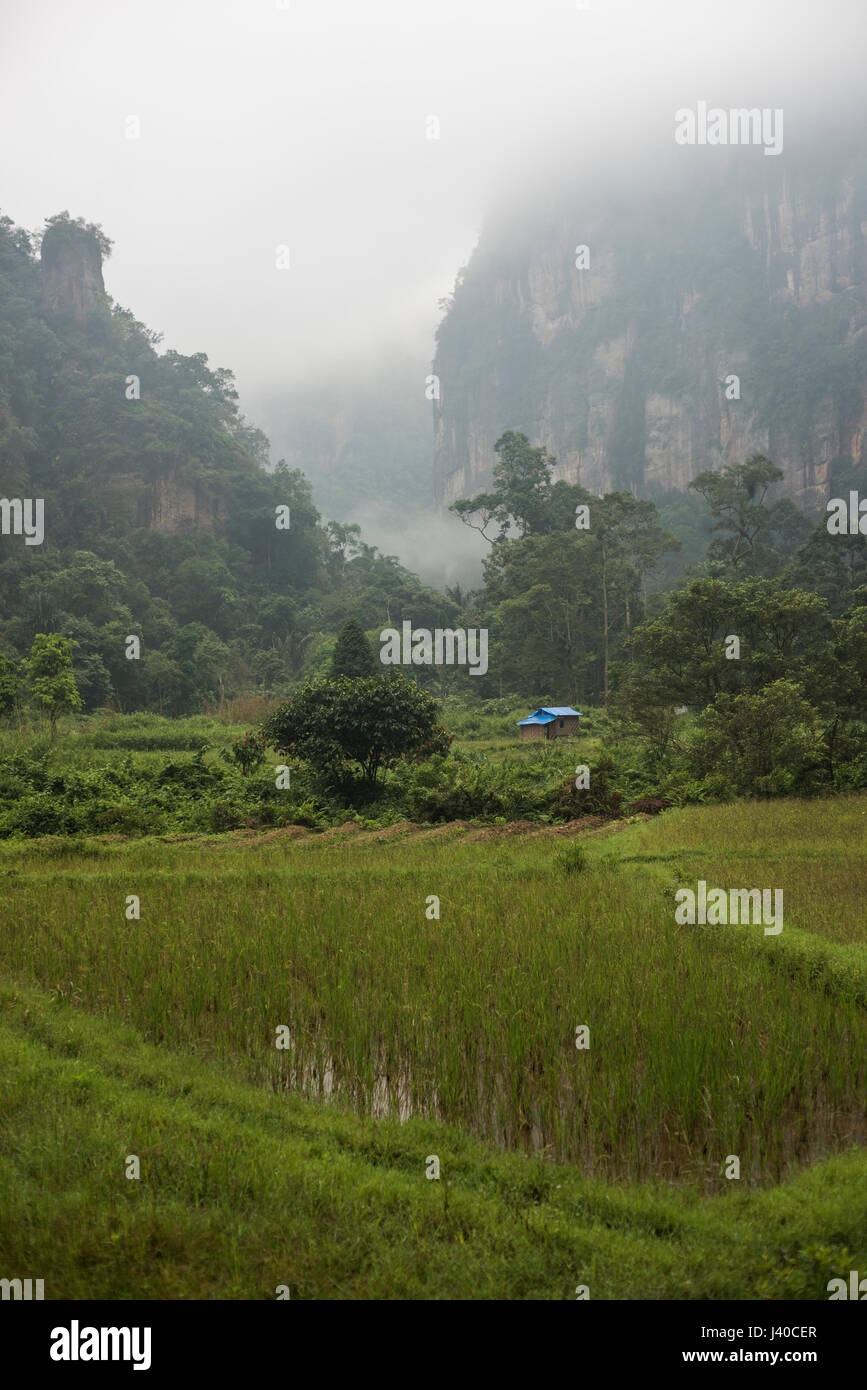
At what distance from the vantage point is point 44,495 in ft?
154

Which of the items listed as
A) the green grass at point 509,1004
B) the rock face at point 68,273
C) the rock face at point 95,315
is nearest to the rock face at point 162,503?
the rock face at point 95,315

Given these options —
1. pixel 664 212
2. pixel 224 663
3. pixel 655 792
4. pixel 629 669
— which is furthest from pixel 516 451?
pixel 664 212

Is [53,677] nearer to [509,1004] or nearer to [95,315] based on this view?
[509,1004]

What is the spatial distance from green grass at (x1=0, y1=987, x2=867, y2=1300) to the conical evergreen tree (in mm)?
22743

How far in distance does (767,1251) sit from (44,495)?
1993 inches

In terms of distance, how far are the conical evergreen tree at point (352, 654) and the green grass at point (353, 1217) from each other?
22.7 metres

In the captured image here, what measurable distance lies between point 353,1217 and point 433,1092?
139cm

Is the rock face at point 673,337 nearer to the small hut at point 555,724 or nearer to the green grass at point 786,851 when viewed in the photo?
the small hut at point 555,724

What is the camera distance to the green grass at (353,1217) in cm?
293

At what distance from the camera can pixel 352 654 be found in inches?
1059

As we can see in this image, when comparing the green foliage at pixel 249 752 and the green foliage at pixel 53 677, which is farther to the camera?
the green foliage at pixel 53 677

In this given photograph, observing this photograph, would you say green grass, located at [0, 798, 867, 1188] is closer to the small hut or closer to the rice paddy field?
the rice paddy field

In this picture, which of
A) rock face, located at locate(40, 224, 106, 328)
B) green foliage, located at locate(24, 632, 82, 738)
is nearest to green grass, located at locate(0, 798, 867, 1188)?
green foliage, located at locate(24, 632, 82, 738)

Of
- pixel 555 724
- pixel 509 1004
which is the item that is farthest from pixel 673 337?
pixel 509 1004
